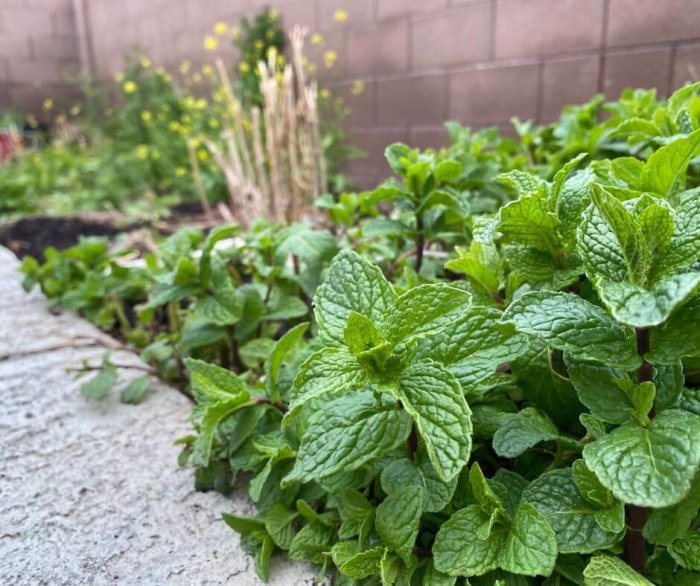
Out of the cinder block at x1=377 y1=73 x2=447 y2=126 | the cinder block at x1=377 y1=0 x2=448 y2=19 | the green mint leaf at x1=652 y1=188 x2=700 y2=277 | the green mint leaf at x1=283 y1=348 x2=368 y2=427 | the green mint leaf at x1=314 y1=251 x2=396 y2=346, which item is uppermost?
the cinder block at x1=377 y1=0 x2=448 y2=19

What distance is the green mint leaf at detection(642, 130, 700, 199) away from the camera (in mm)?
839

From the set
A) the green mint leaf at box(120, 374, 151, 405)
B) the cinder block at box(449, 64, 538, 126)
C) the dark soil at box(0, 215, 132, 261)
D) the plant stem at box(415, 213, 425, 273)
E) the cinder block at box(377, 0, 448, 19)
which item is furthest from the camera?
the cinder block at box(377, 0, 448, 19)

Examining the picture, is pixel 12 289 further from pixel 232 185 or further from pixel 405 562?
pixel 405 562

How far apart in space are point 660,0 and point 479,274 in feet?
8.50

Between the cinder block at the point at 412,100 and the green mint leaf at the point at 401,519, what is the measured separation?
3585 millimetres

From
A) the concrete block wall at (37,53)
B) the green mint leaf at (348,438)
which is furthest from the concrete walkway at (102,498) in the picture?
the concrete block wall at (37,53)

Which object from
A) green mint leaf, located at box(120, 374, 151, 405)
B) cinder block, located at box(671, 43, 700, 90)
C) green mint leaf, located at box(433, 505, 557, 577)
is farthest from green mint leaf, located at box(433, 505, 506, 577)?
cinder block, located at box(671, 43, 700, 90)

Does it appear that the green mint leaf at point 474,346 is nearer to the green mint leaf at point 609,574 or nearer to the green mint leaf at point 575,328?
the green mint leaf at point 575,328

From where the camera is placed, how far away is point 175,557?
951mm

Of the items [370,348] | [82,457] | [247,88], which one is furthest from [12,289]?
[247,88]

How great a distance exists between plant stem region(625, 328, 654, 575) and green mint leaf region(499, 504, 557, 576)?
0.34 ft

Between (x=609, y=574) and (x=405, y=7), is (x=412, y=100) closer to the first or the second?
(x=405, y=7)

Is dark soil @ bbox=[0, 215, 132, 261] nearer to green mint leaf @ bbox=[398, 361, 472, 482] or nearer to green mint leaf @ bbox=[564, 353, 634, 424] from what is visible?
green mint leaf @ bbox=[398, 361, 472, 482]

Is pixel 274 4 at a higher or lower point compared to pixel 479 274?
higher
